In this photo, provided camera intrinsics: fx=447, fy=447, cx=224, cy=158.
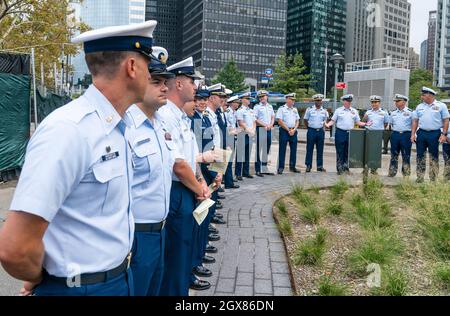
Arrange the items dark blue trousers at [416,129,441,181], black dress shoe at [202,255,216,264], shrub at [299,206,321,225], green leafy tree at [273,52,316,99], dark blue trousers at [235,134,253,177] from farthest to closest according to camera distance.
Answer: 1. green leafy tree at [273,52,316,99]
2. dark blue trousers at [235,134,253,177]
3. dark blue trousers at [416,129,441,181]
4. shrub at [299,206,321,225]
5. black dress shoe at [202,255,216,264]

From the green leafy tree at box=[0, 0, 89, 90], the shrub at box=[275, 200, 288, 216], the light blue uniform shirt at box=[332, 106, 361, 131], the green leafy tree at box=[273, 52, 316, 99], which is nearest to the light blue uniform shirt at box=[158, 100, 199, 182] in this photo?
the shrub at box=[275, 200, 288, 216]

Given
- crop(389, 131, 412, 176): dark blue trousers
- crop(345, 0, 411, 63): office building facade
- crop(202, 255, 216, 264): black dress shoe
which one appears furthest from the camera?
crop(345, 0, 411, 63): office building facade

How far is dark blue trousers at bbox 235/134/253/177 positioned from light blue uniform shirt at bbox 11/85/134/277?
8760 millimetres

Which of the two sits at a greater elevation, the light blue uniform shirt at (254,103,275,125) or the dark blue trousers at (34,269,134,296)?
the light blue uniform shirt at (254,103,275,125)

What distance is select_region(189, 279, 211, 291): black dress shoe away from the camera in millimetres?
4098

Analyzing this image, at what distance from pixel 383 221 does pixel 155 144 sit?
398cm

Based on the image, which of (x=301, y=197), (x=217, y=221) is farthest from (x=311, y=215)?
(x=217, y=221)

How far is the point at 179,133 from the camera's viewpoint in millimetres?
3549

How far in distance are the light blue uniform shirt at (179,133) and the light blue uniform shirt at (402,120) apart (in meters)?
8.59

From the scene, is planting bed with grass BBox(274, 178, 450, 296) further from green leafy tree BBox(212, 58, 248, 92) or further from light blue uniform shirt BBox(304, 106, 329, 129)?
green leafy tree BBox(212, 58, 248, 92)

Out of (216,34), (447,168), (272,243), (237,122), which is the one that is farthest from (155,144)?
(216,34)

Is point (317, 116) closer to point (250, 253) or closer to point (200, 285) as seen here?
point (250, 253)

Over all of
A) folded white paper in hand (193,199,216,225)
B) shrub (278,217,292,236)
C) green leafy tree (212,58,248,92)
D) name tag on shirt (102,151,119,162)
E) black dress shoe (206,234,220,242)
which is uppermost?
green leafy tree (212,58,248,92)
